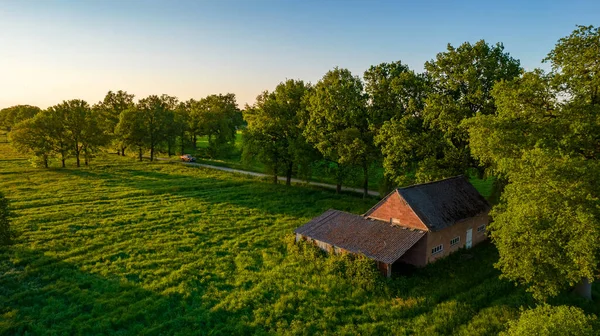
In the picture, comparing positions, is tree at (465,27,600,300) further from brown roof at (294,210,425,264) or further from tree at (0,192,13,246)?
tree at (0,192,13,246)

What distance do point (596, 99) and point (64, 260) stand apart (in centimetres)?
3420

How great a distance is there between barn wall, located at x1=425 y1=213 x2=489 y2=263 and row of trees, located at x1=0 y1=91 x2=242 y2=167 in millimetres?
53488

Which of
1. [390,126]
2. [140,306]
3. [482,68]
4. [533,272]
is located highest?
[482,68]

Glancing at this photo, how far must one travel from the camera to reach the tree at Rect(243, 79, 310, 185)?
46.4 meters

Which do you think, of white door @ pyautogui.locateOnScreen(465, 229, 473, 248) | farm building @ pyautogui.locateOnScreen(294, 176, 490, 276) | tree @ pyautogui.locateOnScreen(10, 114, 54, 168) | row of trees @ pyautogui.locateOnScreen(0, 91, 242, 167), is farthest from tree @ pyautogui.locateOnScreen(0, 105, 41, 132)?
white door @ pyautogui.locateOnScreen(465, 229, 473, 248)

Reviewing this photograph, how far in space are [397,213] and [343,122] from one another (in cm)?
1644

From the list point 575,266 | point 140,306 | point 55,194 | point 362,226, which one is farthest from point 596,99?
point 55,194

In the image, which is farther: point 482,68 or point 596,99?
point 482,68

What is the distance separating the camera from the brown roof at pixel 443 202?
24.5 m

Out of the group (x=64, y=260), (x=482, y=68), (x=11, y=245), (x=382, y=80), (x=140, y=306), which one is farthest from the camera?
(x=382, y=80)

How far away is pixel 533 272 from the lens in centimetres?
1717

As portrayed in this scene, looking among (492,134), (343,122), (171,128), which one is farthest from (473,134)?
(171,128)

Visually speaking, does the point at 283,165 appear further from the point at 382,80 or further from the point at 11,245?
the point at 11,245

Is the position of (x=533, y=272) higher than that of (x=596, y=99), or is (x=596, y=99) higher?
(x=596, y=99)
